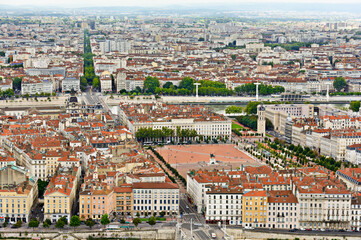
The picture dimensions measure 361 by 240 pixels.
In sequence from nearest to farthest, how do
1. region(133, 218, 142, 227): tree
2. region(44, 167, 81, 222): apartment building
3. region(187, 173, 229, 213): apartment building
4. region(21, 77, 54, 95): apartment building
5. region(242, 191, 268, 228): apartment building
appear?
region(133, 218, 142, 227): tree < region(242, 191, 268, 228): apartment building < region(44, 167, 81, 222): apartment building < region(187, 173, 229, 213): apartment building < region(21, 77, 54, 95): apartment building

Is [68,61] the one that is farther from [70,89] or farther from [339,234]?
[339,234]

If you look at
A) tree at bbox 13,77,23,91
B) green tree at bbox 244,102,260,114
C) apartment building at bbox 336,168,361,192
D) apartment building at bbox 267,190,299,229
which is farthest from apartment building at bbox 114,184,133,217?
tree at bbox 13,77,23,91

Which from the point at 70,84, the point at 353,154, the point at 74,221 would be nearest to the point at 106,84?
the point at 70,84

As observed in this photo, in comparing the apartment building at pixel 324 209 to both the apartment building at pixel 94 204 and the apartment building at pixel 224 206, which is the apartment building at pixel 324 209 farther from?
the apartment building at pixel 94 204

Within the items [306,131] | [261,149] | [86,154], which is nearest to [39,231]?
Result: [86,154]

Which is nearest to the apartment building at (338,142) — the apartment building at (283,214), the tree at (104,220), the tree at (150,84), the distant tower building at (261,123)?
the distant tower building at (261,123)

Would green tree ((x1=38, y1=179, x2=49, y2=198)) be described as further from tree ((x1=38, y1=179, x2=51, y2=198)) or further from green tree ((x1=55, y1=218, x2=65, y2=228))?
green tree ((x1=55, y1=218, x2=65, y2=228))
